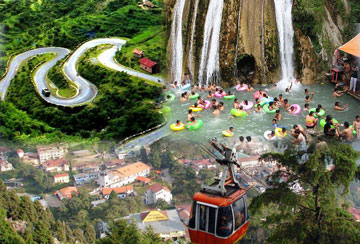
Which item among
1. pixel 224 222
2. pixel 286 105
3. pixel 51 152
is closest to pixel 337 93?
pixel 286 105

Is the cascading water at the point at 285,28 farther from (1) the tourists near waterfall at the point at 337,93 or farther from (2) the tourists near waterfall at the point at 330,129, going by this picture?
(2) the tourists near waterfall at the point at 330,129

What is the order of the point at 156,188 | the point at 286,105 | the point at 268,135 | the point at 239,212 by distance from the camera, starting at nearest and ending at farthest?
1. the point at 239,212
2. the point at 268,135
3. the point at 286,105
4. the point at 156,188

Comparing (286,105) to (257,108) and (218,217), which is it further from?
(218,217)

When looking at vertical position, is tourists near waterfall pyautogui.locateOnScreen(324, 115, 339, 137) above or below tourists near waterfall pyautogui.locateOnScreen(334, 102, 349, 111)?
above

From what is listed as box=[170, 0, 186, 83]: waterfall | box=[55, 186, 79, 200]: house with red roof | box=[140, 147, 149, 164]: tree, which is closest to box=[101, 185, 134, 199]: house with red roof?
box=[55, 186, 79, 200]: house with red roof

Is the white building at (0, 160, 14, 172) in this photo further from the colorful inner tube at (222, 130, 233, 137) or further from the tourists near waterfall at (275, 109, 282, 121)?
the tourists near waterfall at (275, 109, 282, 121)
